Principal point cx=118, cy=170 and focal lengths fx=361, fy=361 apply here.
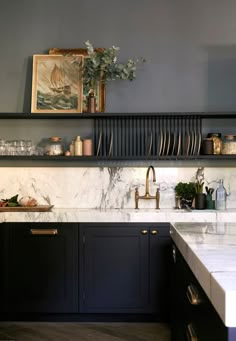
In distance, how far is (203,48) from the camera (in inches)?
143

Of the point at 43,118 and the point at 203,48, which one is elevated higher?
the point at 203,48

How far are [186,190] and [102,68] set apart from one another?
54.8 inches

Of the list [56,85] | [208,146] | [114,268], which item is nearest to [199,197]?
[208,146]

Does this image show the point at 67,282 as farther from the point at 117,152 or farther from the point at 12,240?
the point at 117,152

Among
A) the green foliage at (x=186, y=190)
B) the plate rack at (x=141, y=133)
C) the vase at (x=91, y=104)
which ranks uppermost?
the vase at (x=91, y=104)

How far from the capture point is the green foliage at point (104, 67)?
3311 millimetres

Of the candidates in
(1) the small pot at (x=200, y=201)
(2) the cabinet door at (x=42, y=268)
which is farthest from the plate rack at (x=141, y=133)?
(2) the cabinet door at (x=42, y=268)

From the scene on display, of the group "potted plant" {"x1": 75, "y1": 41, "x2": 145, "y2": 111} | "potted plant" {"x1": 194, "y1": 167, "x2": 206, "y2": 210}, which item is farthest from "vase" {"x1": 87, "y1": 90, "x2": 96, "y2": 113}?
"potted plant" {"x1": 194, "y1": 167, "x2": 206, "y2": 210}

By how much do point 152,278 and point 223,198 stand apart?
103cm

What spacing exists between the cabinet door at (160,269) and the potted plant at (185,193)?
50 centimetres

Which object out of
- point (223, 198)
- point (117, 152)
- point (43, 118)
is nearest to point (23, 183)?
point (43, 118)

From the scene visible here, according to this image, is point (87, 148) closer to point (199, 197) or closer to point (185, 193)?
point (185, 193)

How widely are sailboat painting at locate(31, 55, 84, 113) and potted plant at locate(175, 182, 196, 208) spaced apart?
1.23 metres

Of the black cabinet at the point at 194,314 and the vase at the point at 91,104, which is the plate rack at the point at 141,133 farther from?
the black cabinet at the point at 194,314
